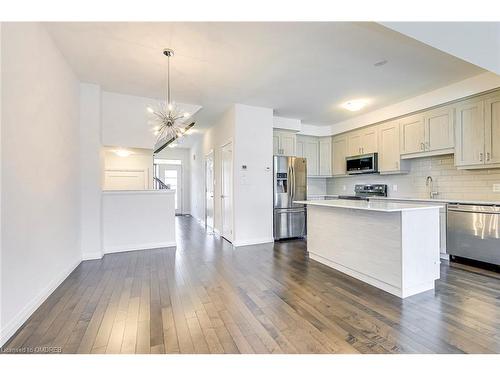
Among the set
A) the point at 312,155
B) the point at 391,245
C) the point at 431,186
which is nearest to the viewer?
the point at 391,245

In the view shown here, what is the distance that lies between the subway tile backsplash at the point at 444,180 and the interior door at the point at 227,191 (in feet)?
10.6

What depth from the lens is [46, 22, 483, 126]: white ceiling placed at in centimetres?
246

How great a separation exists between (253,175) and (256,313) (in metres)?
2.98

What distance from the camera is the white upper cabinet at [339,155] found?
230 inches

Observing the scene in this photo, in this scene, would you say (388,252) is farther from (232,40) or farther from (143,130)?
(143,130)

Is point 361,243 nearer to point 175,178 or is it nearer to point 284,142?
point 284,142

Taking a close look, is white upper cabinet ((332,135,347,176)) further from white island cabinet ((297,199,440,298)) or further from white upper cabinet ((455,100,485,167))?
white island cabinet ((297,199,440,298))

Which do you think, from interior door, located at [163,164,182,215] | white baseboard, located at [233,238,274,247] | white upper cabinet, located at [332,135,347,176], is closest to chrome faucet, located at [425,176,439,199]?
white upper cabinet, located at [332,135,347,176]

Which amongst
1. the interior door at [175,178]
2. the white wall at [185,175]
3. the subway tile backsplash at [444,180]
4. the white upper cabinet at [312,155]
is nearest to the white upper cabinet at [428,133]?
the subway tile backsplash at [444,180]

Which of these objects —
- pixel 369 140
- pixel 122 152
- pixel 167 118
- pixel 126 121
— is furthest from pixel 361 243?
pixel 122 152

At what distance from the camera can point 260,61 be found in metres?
3.06

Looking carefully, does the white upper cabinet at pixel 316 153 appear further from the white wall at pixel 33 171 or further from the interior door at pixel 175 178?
the interior door at pixel 175 178
